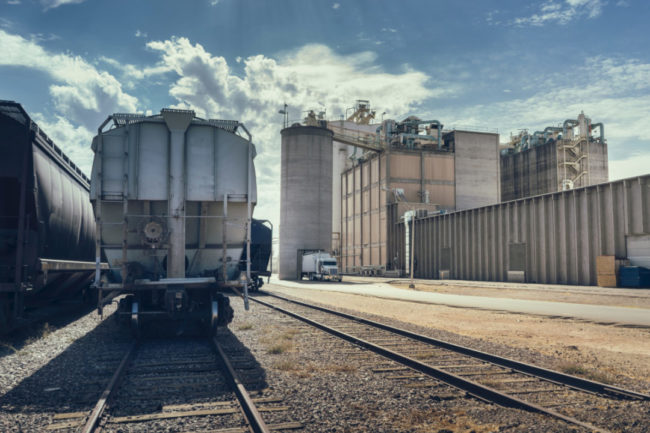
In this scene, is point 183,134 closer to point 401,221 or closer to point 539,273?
point 539,273

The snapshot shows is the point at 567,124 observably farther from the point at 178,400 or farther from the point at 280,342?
the point at 178,400

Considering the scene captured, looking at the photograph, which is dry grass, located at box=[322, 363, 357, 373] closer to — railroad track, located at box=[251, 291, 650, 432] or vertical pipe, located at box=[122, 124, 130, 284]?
railroad track, located at box=[251, 291, 650, 432]

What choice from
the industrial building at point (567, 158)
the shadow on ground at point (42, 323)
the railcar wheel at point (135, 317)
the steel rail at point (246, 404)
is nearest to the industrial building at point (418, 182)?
the industrial building at point (567, 158)

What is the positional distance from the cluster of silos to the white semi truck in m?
5.23

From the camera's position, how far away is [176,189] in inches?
407

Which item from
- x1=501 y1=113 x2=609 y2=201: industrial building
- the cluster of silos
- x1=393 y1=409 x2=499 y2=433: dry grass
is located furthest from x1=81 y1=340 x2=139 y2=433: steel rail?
x1=501 y1=113 x2=609 y2=201: industrial building

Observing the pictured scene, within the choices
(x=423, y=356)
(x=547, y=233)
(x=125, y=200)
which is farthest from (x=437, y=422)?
(x=547, y=233)

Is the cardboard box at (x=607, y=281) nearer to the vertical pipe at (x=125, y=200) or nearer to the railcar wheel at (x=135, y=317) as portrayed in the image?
the railcar wheel at (x=135, y=317)

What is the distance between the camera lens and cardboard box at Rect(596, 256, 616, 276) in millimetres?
29422

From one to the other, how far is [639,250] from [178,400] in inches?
1159

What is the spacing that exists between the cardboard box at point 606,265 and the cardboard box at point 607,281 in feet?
0.74

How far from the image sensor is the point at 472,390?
7.09m

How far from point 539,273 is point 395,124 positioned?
36.2 m

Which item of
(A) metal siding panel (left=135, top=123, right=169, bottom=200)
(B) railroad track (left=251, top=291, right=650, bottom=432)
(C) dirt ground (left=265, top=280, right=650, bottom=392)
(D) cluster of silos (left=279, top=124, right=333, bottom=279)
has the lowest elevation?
(C) dirt ground (left=265, top=280, right=650, bottom=392)
